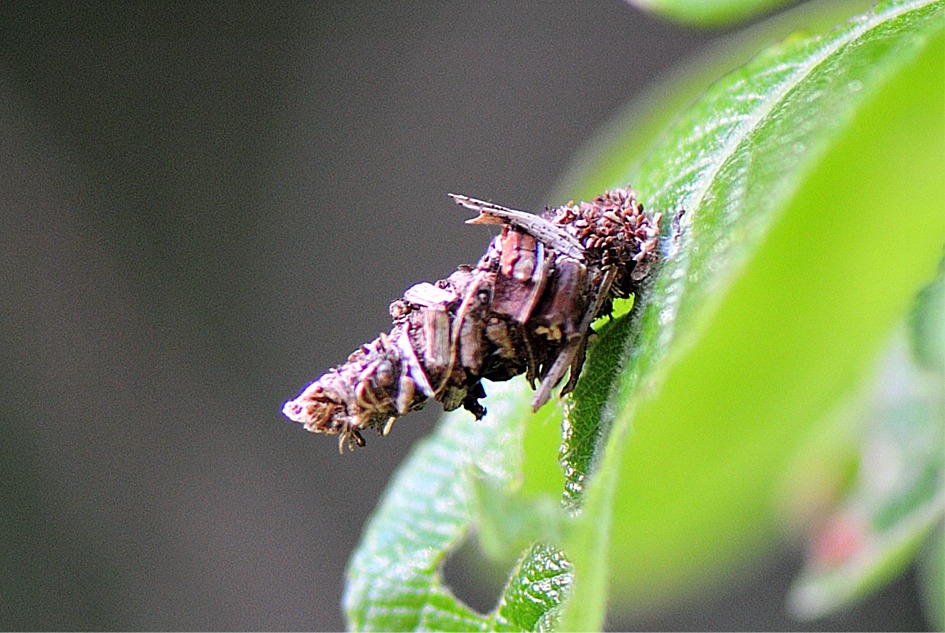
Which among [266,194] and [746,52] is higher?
[266,194]

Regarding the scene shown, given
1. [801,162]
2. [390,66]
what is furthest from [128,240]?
[801,162]

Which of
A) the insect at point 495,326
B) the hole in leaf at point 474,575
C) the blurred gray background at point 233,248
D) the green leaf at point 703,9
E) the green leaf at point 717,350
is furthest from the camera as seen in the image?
the blurred gray background at point 233,248

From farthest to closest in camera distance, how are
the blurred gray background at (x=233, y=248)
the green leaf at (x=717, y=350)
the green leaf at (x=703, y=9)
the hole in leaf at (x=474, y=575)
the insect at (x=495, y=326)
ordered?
the blurred gray background at (x=233, y=248), the hole in leaf at (x=474, y=575), the green leaf at (x=703, y=9), the insect at (x=495, y=326), the green leaf at (x=717, y=350)

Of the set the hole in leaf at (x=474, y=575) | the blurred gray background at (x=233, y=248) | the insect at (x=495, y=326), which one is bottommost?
the insect at (x=495, y=326)

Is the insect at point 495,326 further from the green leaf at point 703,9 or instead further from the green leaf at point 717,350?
the green leaf at point 703,9

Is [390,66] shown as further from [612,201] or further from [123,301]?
[612,201]

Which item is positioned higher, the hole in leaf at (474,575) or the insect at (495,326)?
the hole in leaf at (474,575)

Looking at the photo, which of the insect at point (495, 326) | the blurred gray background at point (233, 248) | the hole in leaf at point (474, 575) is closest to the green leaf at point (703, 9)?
the insect at point (495, 326)

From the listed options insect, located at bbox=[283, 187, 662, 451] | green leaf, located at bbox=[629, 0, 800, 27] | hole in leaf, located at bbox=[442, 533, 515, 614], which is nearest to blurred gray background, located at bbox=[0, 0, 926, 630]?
hole in leaf, located at bbox=[442, 533, 515, 614]
